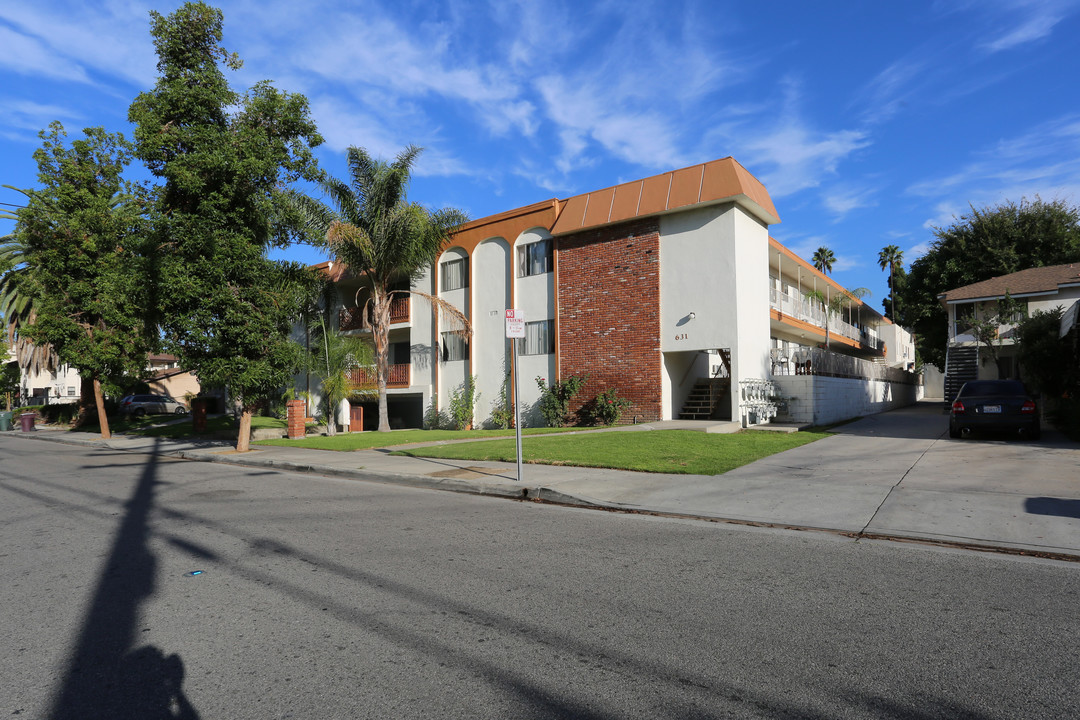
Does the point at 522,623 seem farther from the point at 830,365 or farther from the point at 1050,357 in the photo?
the point at 1050,357

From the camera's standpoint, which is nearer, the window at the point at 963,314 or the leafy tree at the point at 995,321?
the leafy tree at the point at 995,321

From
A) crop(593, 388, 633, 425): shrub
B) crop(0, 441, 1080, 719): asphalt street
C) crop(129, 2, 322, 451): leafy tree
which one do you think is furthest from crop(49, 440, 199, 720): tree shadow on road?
crop(593, 388, 633, 425): shrub

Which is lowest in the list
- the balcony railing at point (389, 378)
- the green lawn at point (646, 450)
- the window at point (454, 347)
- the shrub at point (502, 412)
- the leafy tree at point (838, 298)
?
the green lawn at point (646, 450)

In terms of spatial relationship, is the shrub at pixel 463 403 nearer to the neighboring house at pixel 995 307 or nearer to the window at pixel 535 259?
the window at pixel 535 259

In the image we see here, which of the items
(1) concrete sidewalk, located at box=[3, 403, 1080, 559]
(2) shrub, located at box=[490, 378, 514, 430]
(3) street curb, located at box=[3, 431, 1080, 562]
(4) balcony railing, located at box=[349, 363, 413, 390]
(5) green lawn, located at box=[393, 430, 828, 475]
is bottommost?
(3) street curb, located at box=[3, 431, 1080, 562]

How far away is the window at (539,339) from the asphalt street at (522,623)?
17.5 m

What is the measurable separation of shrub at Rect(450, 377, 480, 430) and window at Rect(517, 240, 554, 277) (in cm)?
512

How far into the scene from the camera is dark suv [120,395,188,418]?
142 feet

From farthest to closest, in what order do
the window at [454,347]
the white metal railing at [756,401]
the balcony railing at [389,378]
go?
1. the balcony railing at [389,378]
2. the window at [454,347]
3. the white metal railing at [756,401]

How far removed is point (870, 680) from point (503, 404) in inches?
887

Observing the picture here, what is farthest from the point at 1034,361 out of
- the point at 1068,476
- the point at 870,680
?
the point at 870,680

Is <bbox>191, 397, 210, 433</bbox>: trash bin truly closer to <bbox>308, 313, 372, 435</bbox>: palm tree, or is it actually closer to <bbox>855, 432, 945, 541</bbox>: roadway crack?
<bbox>308, 313, 372, 435</bbox>: palm tree

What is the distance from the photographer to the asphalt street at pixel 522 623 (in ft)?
10.1

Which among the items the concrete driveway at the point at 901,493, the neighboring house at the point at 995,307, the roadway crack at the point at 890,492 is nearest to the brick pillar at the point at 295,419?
the concrete driveway at the point at 901,493
